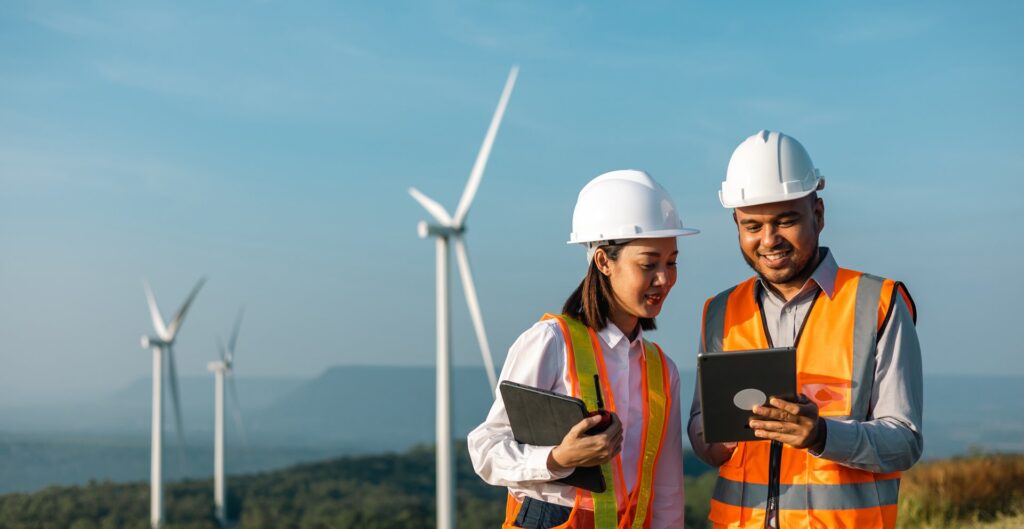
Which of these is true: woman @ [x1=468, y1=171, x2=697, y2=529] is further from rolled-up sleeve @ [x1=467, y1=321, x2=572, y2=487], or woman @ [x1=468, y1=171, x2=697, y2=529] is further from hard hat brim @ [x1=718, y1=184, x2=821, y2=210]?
hard hat brim @ [x1=718, y1=184, x2=821, y2=210]

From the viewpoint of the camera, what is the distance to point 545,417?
602 cm

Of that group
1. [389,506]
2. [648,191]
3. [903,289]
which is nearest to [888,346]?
[903,289]

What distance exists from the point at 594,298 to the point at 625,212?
54 cm

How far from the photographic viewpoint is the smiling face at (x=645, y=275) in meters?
6.48

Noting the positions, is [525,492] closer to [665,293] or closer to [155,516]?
[665,293]

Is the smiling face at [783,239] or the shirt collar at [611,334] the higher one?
the smiling face at [783,239]

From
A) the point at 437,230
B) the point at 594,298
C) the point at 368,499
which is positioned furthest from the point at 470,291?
the point at 368,499

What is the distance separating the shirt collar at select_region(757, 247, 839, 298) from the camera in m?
6.59

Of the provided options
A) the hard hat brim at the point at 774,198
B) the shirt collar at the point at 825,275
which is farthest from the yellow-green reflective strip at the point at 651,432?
the hard hat brim at the point at 774,198

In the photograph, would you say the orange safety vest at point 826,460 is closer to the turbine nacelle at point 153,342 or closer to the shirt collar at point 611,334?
the shirt collar at point 611,334

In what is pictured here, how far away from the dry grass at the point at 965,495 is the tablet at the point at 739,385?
41.7 ft

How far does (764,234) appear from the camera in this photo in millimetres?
6648

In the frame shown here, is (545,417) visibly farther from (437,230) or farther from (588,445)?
(437,230)

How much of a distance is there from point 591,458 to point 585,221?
154cm
